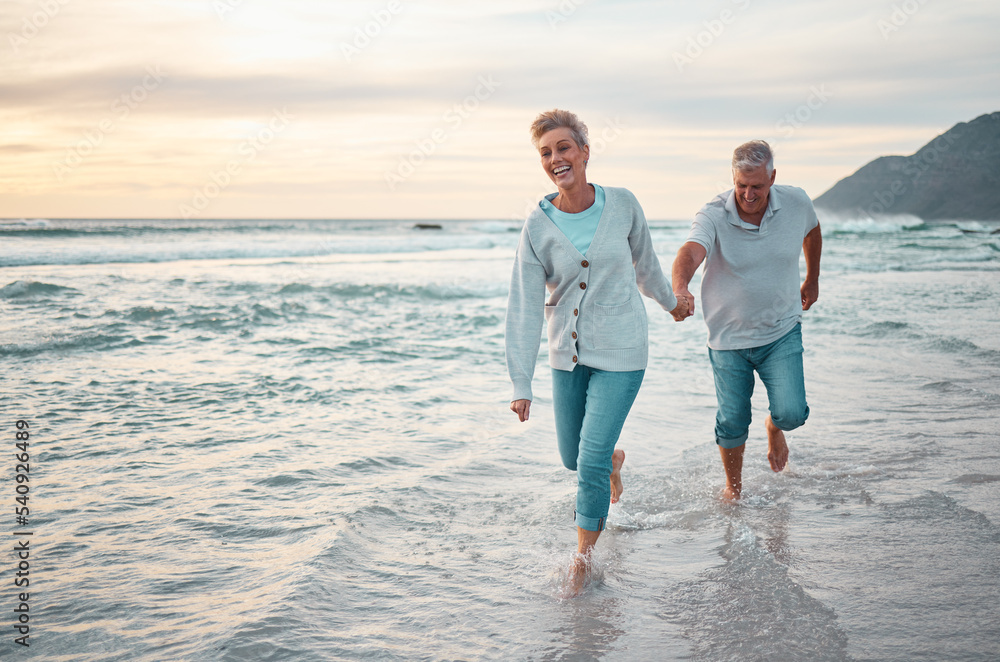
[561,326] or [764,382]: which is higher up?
[561,326]

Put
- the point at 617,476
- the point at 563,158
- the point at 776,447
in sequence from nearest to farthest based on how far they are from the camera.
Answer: the point at 563,158 → the point at 617,476 → the point at 776,447

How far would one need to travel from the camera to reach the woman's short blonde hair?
305 cm

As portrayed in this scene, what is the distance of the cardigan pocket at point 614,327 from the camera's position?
3.08 metres

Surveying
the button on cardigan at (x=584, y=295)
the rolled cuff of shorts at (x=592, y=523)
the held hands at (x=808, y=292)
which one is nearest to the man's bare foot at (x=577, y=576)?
the rolled cuff of shorts at (x=592, y=523)

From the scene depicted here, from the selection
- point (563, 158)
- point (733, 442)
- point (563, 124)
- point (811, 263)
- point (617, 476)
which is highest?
point (563, 124)

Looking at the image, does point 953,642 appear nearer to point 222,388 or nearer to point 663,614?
point 663,614

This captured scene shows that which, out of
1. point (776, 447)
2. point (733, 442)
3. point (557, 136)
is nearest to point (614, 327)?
point (557, 136)

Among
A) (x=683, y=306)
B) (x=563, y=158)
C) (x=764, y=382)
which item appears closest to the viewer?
(x=563, y=158)

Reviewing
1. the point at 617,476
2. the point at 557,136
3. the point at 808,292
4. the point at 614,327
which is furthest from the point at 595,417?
the point at 808,292

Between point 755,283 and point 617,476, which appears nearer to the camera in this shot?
point 755,283

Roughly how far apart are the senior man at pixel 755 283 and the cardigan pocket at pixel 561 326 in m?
0.91

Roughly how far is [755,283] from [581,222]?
1.28 meters

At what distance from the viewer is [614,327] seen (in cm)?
308

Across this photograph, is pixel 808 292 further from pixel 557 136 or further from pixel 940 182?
pixel 940 182
